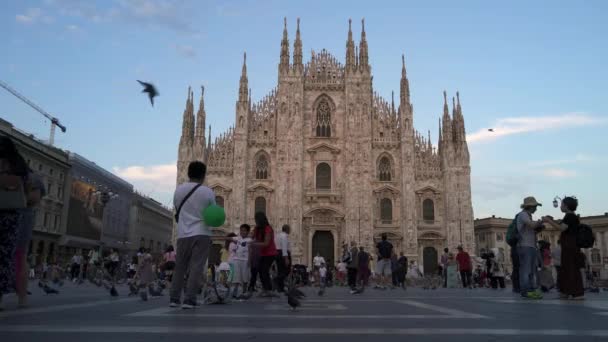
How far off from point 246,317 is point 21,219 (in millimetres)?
3111

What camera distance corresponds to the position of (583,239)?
29.3ft

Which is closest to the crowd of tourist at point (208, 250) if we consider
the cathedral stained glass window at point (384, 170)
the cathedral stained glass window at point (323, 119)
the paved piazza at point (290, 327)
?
the paved piazza at point (290, 327)

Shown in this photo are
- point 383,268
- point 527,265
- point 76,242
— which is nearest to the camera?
point 527,265

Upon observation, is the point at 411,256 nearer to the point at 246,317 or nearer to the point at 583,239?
the point at 583,239

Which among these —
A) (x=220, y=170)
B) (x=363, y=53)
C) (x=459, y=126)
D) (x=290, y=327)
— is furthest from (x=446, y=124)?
(x=290, y=327)

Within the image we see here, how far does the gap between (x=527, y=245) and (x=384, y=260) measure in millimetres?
8184

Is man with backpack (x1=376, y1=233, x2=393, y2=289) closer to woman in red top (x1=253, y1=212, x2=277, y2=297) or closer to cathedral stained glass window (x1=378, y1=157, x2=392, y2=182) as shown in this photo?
woman in red top (x1=253, y1=212, x2=277, y2=297)

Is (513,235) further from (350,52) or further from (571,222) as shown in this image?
(350,52)

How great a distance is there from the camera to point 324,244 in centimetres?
3503

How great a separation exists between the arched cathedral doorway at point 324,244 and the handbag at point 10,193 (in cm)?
2962

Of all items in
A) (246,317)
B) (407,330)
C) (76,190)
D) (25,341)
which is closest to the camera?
Result: (25,341)

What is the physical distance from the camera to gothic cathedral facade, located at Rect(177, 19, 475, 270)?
1352 inches

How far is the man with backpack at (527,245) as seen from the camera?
9.63m

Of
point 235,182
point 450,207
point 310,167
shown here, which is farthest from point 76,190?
point 450,207
